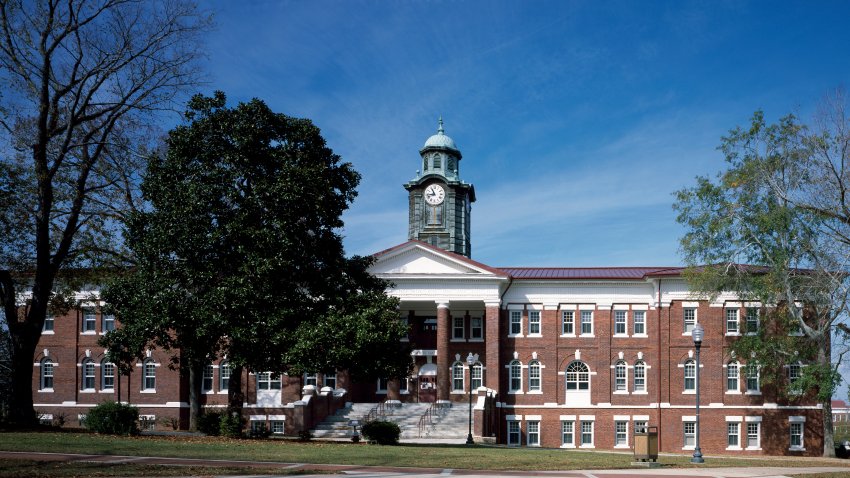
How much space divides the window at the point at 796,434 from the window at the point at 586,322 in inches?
483

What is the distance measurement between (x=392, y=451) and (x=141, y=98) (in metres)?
16.9

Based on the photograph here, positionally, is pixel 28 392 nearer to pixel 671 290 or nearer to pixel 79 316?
pixel 79 316

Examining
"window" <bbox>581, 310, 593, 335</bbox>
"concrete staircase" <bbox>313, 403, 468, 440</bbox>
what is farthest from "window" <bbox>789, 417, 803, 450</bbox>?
"concrete staircase" <bbox>313, 403, 468, 440</bbox>

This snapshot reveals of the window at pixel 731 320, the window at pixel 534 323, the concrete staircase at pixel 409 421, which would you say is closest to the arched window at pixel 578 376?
the window at pixel 534 323

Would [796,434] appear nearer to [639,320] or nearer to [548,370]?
[639,320]

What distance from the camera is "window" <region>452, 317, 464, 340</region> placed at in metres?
54.1

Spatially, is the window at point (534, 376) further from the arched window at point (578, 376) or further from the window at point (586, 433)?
the window at point (586, 433)

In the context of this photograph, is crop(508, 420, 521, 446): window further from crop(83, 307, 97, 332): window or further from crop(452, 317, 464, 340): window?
crop(83, 307, 97, 332): window

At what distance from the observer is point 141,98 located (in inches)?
1382

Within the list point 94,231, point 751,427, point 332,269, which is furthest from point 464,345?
point 94,231

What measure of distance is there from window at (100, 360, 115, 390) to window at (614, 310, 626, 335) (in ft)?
96.2

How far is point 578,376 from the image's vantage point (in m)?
52.5

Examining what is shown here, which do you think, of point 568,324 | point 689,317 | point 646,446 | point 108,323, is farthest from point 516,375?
point 646,446

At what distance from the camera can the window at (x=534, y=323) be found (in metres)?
53.1
